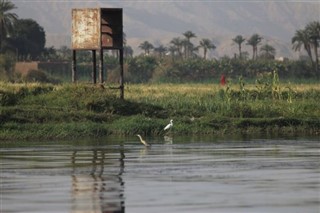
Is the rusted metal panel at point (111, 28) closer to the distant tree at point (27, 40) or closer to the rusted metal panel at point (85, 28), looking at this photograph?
the rusted metal panel at point (85, 28)

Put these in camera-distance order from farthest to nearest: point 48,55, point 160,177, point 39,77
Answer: point 48,55 → point 39,77 → point 160,177

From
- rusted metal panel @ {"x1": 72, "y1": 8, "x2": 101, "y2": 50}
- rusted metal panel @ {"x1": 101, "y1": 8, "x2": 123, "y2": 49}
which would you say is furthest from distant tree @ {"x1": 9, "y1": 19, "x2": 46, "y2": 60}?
rusted metal panel @ {"x1": 101, "y1": 8, "x2": 123, "y2": 49}

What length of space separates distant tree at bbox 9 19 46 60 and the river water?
293 ft

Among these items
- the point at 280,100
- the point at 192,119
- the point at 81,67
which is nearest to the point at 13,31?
the point at 81,67

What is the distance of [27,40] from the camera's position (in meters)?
133

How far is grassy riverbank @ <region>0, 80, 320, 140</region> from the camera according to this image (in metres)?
40.7

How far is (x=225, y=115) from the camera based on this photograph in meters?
47.0

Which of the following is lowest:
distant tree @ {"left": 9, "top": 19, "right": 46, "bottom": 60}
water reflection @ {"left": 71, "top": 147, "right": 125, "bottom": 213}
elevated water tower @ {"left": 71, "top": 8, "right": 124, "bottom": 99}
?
water reflection @ {"left": 71, "top": 147, "right": 125, "bottom": 213}

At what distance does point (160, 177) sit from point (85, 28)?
89.1 feet

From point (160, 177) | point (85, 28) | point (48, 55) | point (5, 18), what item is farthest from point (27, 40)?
point (160, 177)

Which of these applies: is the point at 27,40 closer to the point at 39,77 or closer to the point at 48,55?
the point at 48,55

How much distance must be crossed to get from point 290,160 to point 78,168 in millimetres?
5547

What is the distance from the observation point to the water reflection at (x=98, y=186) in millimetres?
19688

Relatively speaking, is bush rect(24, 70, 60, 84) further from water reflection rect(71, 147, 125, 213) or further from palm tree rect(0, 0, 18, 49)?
water reflection rect(71, 147, 125, 213)
